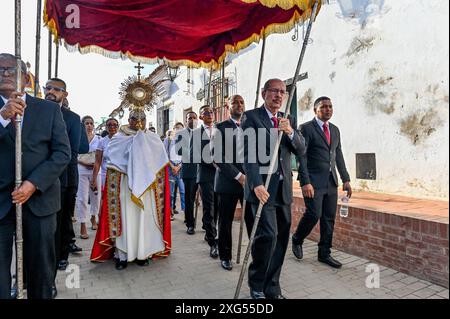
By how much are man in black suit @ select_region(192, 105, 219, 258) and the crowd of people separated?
16 mm

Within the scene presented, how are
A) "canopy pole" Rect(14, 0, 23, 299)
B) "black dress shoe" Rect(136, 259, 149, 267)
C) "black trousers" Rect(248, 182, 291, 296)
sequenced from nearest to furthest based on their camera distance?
"canopy pole" Rect(14, 0, 23, 299) < "black trousers" Rect(248, 182, 291, 296) < "black dress shoe" Rect(136, 259, 149, 267)

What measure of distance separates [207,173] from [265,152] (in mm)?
1861

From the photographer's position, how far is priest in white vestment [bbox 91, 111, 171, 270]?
3846 mm

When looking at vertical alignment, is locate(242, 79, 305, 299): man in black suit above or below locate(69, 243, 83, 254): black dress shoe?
above

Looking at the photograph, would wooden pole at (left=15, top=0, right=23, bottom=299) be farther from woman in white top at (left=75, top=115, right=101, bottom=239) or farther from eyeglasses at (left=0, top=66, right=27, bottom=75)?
woman in white top at (left=75, top=115, right=101, bottom=239)

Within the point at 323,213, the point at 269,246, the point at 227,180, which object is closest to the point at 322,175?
the point at 323,213

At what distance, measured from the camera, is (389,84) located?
4.75 m

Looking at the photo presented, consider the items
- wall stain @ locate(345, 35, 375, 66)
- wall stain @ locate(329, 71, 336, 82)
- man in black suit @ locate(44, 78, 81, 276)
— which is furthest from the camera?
wall stain @ locate(329, 71, 336, 82)

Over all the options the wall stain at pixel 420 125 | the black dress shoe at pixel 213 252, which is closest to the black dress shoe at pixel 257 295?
the black dress shoe at pixel 213 252

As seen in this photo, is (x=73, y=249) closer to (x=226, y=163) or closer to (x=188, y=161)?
(x=188, y=161)

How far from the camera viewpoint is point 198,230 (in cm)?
571

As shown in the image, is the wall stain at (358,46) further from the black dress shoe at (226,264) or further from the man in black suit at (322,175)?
the black dress shoe at (226,264)

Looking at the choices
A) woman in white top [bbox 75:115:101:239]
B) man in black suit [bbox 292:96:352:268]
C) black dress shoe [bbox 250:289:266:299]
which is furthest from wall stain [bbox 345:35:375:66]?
woman in white top [bbox 75:115:101:239]
